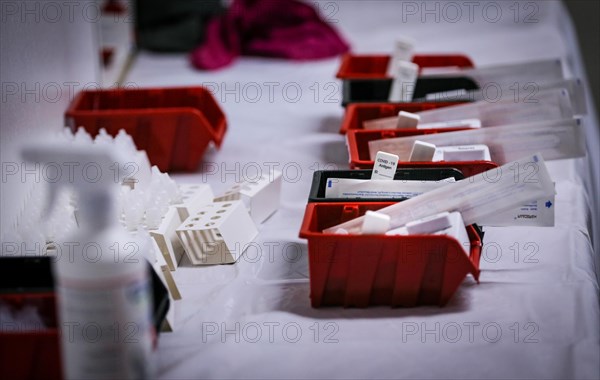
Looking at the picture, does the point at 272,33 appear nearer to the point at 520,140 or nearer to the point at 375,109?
the point at 375,109

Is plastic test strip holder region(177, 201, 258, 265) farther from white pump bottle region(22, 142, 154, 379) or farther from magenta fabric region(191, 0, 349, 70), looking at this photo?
magenta fabric region(191, 0, 349, 70)

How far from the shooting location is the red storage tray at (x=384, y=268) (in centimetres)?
87

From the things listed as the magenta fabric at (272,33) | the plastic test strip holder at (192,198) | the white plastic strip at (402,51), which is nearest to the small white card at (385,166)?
the plastic test strip holder at (192,198)

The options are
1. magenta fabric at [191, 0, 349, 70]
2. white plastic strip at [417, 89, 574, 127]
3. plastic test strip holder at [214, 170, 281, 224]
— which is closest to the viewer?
plastic test strip holder at [214, 170, 281, 224]

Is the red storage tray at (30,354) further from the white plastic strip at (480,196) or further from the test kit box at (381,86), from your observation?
the test kit box at (381,86)

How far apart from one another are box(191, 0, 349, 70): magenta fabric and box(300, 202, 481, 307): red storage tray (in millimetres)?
1207

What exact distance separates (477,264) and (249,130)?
2.46 ft

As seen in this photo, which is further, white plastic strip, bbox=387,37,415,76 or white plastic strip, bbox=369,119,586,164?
white plastic strip, bbox=387,37,415,76

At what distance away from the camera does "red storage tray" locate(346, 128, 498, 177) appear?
1090mm

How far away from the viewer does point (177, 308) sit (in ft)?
3.07

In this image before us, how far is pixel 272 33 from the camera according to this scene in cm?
213

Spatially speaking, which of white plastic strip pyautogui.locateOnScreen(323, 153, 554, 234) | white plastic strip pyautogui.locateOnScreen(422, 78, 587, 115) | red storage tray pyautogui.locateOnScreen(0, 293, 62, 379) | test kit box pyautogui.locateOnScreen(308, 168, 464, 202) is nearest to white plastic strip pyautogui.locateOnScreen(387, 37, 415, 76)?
white plastic strip pyautogui.locateOnScreen(422, 78, 587, 115)

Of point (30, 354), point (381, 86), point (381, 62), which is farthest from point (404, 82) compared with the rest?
point (30, 354)

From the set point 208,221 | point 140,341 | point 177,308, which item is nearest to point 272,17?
point 208,221
